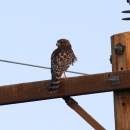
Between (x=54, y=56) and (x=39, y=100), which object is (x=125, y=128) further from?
(x=54, y=56)

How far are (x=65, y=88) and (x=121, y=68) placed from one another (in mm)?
646

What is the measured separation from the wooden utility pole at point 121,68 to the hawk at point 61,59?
2.18 ft

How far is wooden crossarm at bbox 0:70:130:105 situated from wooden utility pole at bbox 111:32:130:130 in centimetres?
11

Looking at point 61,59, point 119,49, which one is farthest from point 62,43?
point 119,49

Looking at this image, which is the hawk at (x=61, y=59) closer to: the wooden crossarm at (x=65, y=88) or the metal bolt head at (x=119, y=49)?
the wooden crossarm at (x=65, y=88)

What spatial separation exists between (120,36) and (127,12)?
8.75ft

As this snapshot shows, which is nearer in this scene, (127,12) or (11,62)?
(11,62)

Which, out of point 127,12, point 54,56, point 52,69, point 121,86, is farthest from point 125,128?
point 127,12

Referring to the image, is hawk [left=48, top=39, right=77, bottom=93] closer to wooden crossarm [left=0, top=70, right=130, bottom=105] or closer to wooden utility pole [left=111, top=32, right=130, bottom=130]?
wooden crossarm [left=0, top=70, right=130, bottom=105]

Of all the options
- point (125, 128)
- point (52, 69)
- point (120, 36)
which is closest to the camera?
point (125, 128)

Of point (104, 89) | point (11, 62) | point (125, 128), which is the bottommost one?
point (125, 128)

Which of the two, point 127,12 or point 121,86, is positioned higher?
point 127,12

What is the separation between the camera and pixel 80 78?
591 cm

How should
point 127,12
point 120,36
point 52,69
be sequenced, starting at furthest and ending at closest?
point 127,12 < point 52,69 < point 120,36
